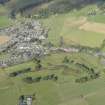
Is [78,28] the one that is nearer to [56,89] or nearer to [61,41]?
[61,41]

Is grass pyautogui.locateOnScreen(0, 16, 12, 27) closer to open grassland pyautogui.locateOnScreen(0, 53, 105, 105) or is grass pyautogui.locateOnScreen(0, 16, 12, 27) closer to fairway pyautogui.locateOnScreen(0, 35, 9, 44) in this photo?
fairway pyautogui.locateOnScreen(0, 35, 9, 44)

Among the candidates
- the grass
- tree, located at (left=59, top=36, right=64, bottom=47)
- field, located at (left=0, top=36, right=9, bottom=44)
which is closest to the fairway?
field, located at (left=0, top=36, right=9, bottom=44)

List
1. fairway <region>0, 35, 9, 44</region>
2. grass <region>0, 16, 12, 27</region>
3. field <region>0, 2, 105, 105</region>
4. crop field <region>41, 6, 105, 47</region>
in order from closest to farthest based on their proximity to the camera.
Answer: field <region>0, 2, 105, 105</region> → crop field <region>41, 6, 105, 47</region> → fairway <region>0, 35, 9, 44</region> → grass <region>0, 16, 12, 27</region>

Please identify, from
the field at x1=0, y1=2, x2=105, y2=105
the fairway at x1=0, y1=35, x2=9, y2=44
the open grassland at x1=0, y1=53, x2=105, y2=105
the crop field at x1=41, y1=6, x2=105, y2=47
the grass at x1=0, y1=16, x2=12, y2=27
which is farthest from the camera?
the grass at x1=0, y1=16, x2=12, y2=27

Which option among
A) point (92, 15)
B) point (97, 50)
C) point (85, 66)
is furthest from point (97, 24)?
point (85, 66)

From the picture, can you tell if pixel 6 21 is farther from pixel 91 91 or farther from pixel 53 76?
pixel 91 91

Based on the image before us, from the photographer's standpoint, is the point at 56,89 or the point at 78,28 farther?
the point at 78,28

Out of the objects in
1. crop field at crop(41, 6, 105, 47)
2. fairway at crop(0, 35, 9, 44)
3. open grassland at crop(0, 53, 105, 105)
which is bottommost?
open grassland at crop(0, 53, 105, 105)

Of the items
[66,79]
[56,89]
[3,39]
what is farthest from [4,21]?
[56,89]
